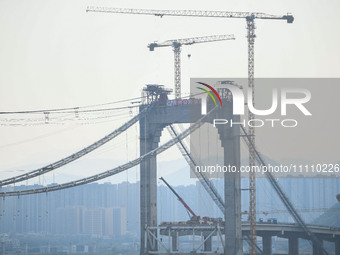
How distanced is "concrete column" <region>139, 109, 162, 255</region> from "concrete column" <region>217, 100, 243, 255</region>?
45.5ft

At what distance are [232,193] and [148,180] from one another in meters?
16.1

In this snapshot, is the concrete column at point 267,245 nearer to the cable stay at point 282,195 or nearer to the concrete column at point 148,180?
the cable stay at point 282,195

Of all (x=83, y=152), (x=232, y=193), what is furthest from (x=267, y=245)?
(x=83, y=152)

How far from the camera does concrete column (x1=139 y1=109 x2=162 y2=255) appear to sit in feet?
461

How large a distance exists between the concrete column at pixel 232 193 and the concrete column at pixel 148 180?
13869 millimetres

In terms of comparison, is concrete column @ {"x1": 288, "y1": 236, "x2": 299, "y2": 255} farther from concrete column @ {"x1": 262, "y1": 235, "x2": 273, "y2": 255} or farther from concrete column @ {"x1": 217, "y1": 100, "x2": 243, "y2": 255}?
concrete column @ {"x1": 217, "y1": 100, "x2": 243, "y2": 255}

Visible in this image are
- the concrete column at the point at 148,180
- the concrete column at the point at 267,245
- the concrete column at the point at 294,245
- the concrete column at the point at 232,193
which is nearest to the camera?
the concrete column at the point at 232,193

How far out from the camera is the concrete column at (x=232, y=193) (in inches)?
5153

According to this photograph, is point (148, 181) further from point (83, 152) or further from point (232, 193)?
point (232, 193)

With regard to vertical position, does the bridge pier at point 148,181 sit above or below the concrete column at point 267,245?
above

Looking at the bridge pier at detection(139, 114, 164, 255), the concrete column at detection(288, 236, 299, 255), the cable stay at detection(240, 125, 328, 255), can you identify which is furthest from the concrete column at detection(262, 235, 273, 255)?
the bridge pier at detection(139, 114, 164, 255)

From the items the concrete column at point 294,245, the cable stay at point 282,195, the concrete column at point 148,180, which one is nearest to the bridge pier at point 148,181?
the concrete column at point 148,180

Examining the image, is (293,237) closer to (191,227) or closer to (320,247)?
(320,247)

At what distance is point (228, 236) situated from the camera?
433ft
